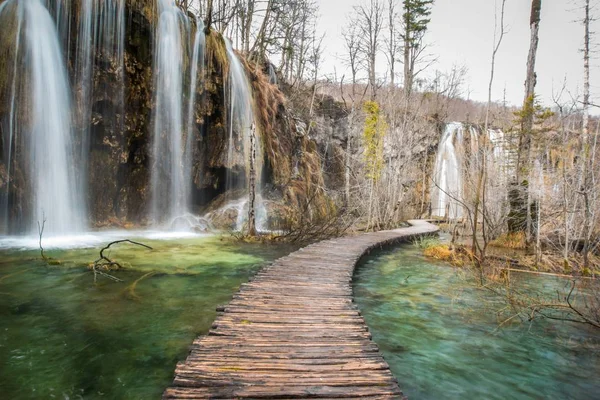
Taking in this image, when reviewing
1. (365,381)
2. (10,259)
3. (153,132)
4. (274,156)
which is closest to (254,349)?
(365,381)

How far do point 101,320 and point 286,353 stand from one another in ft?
11.0

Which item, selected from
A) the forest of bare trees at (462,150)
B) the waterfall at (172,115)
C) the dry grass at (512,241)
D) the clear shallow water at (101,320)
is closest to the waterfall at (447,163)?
the forest of bare trees at (462,150)

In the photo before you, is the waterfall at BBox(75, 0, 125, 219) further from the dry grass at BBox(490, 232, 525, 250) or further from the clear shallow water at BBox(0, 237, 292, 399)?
the dry grass at BBox(490, 232, 525, 250)

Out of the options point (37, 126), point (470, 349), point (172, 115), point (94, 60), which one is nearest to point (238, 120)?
point (172, 115)

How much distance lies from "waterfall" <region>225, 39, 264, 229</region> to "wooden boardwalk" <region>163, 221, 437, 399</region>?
1185 centimetres

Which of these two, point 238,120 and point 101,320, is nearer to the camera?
point 101,320

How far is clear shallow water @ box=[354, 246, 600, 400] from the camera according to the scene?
4.10 m

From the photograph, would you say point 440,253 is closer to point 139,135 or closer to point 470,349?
point 470,349

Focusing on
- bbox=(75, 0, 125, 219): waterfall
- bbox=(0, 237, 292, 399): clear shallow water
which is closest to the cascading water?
bbox=(75, 0, 125, 219): waterfall

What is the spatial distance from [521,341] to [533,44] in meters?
14.2

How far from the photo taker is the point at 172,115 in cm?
1541

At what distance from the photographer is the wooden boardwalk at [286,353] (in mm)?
2738

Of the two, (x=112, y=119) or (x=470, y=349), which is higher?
(x=112, y=119)

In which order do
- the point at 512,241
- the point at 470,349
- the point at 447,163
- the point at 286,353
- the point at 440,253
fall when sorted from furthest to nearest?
the point at 447,163, the point at 512,241, the point at 440,253, the point at 470,349, the point at 286,353
